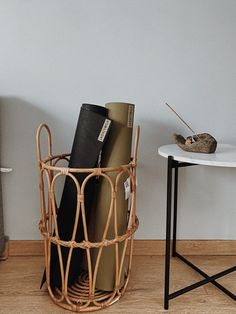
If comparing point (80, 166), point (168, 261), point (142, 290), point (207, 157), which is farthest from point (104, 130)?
point (142, 290)

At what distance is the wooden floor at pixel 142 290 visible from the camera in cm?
115

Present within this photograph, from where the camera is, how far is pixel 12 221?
1.50 meters

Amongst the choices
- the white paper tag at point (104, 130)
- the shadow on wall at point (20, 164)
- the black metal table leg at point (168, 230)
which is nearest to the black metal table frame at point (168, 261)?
the black metal table leg at point (168, 230)

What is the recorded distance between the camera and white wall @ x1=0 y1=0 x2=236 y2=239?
4.50 ft

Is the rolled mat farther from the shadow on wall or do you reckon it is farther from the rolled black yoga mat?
the shadow on wall

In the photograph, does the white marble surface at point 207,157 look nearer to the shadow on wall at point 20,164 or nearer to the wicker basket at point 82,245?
the wicker basket at point 82,245

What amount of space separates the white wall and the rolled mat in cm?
29

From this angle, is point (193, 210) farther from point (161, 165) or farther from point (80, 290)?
point (80, 290)

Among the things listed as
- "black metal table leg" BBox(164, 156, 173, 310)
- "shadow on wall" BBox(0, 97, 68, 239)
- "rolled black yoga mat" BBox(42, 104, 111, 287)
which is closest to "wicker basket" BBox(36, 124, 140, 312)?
"rolled black yoga mat" BBox(42, 104, 111, 287)

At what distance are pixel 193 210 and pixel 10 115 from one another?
3.24ft

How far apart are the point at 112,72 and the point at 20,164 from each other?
1.99ft

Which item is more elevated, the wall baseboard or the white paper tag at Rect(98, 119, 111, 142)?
the white paper tag at Rect(98, 119, 111, 142)

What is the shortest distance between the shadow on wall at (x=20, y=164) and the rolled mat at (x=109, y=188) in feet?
1.30

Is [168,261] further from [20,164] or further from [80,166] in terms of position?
[20,164]
